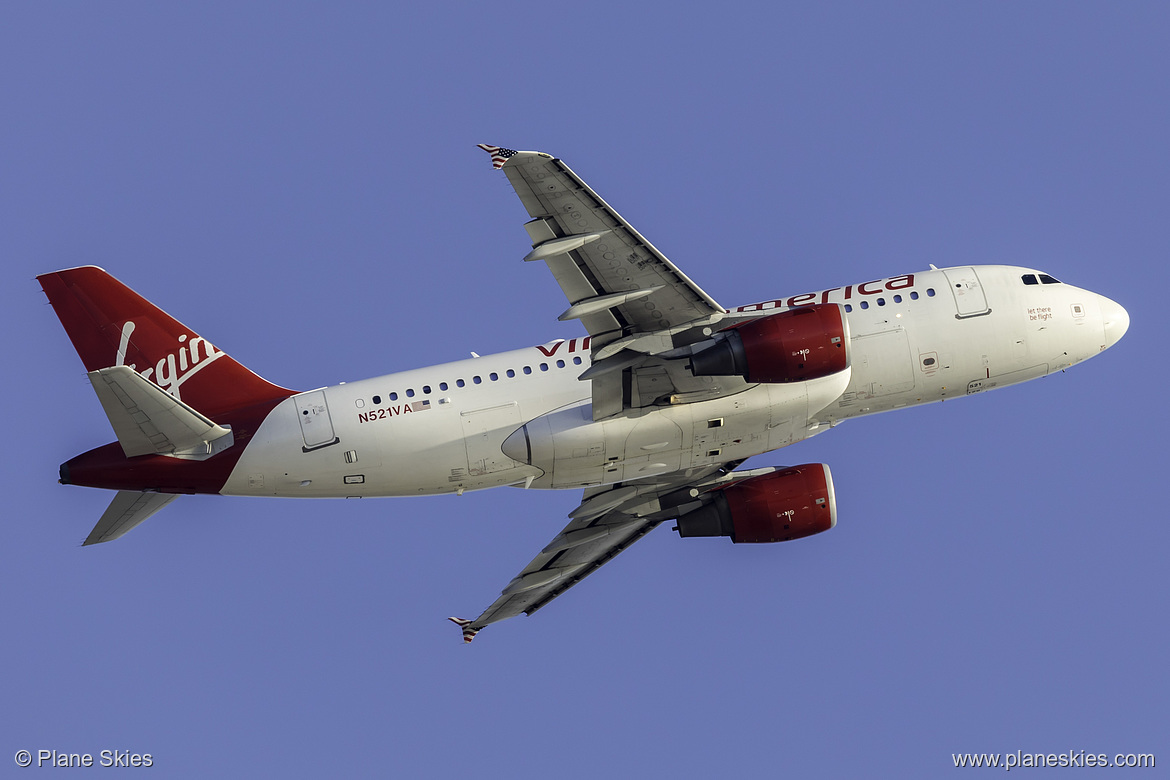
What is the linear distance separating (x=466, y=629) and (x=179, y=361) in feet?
46.5

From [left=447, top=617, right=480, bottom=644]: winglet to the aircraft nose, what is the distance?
77.0ft

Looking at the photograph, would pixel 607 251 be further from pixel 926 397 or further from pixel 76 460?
pixel 76 460

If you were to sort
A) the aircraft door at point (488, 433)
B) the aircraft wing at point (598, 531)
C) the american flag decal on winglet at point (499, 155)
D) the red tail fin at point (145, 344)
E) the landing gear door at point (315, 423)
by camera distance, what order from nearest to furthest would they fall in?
the american flag decal on winglet at point (499, 155), the landing gear door at point (315, 423), the red tail fin at point (145, 344), the aircraft door at point (488, 433), the aircraft wing at point (598, 531)

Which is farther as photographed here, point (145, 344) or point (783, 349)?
point (145, 344)

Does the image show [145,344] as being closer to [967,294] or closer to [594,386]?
[594,386]

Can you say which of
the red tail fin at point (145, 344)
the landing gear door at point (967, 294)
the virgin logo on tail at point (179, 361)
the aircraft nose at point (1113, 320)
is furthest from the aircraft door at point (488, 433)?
the aircraft nose at point (1113, 320)

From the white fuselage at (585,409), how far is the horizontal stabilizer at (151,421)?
3.78 ft

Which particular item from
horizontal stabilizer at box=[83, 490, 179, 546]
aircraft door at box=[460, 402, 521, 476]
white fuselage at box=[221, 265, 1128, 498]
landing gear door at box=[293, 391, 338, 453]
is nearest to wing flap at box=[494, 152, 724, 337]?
white fuselage at box=[221, 265, 1128, 498]

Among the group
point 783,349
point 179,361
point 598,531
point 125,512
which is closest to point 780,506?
point 598,531

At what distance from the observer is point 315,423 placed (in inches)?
1483

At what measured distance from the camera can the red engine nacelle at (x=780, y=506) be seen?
41906mm

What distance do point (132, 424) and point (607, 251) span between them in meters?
13.7

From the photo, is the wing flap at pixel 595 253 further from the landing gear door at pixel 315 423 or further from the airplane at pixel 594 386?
the landing gear door at pixel 315 423

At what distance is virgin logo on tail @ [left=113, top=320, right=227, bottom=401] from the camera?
3816 cm
